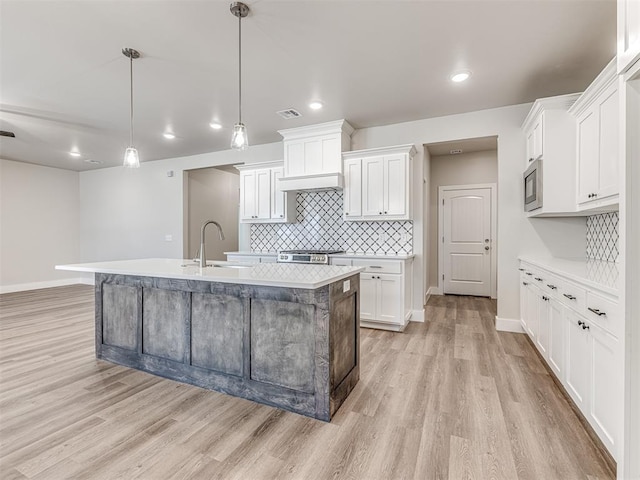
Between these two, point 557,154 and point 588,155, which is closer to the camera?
point 588,155

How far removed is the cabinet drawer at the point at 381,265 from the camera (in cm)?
378

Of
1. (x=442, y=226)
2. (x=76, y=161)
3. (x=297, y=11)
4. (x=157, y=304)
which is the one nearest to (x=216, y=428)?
(x=157, y=304)

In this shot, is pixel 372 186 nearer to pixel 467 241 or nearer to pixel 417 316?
pixel 417 316

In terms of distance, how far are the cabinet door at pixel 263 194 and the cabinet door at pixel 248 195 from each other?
75 mm

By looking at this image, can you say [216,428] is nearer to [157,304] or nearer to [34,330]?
[157,304]

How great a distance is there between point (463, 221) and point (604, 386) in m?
4.80

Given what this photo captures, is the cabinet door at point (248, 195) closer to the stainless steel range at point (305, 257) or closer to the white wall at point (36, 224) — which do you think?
the stainless steel range at point (305, 257)

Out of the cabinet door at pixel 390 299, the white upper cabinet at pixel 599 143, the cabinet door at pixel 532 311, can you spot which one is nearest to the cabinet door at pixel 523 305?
the cabinet door at pixel 532 311

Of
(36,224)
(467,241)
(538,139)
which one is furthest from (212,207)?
(538,139)

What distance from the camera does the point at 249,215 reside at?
5164 millimetres

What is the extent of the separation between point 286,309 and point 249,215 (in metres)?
3.28

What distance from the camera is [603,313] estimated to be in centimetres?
164

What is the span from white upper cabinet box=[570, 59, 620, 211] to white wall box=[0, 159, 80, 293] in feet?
31.1

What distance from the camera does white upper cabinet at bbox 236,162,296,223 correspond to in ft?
16.2
